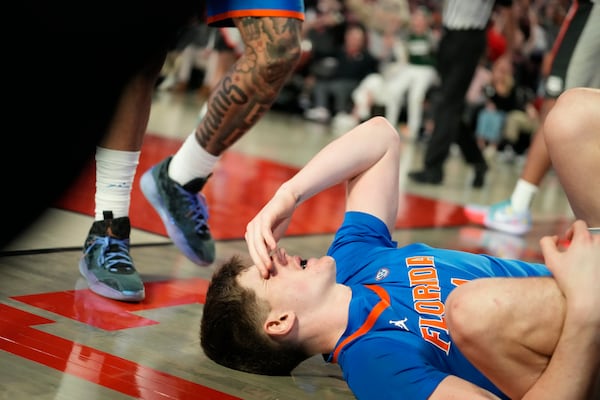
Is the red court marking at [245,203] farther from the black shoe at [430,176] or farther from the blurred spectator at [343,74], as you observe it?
the blurred spectator at [343,74]

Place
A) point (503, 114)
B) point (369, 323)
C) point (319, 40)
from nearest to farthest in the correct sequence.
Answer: point (369, 323), point (503, 114), point (319, 40)

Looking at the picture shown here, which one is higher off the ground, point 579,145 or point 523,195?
point 579,145

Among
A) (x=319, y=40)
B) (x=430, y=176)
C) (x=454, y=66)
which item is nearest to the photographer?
(x=454, y=66)

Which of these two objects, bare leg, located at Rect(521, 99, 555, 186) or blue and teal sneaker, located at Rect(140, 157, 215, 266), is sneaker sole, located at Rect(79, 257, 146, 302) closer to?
blue and teal sneaker, located at Rect(140, 157, 215, 266)

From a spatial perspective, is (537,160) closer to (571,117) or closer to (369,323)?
(571,117)

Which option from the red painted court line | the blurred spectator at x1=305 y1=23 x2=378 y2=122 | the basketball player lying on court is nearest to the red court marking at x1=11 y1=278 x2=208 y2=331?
the red painted court line

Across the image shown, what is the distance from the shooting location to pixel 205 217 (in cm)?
257

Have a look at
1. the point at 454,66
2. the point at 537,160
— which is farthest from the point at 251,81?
the point at 454,66

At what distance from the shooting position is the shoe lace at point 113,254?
2.23 m

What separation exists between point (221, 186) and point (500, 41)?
5.53 metres

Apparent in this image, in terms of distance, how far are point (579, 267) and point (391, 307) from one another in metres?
0.43

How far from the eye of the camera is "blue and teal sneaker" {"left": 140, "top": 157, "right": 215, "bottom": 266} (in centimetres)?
251

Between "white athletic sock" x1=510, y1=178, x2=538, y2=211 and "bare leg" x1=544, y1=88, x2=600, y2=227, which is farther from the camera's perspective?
"white athletic sock" x1=510, y1=178, x2=538, y2=211

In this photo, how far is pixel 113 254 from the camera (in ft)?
7.39
